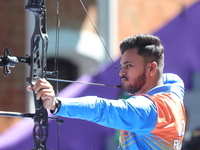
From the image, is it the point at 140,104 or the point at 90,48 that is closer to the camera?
the point at 140,104

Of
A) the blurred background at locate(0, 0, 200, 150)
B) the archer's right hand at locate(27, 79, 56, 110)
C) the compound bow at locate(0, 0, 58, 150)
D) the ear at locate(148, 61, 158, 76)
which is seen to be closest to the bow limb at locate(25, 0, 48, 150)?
the compound bow at locate(0, 0, 58, 150)

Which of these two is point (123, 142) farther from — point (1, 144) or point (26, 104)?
point (26, 104)

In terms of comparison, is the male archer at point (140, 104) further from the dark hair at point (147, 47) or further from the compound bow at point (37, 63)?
the compound bow at point (37, 63)

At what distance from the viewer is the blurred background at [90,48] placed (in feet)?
16.3

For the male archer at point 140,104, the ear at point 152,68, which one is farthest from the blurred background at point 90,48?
the ear at point 152,68

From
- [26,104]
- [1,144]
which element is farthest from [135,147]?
[26,104]

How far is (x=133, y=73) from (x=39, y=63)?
1.76 feet

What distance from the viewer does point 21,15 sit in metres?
8.23

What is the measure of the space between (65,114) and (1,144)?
2.37 meters

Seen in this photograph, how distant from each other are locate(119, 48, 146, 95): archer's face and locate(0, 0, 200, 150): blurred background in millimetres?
1771

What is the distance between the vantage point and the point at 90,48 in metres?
8.46

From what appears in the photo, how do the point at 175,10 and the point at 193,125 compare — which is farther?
the point at 175,10

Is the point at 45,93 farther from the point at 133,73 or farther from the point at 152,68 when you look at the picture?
the point at 152,68

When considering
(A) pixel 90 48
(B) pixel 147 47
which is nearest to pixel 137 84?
(B) pixel 147 47
